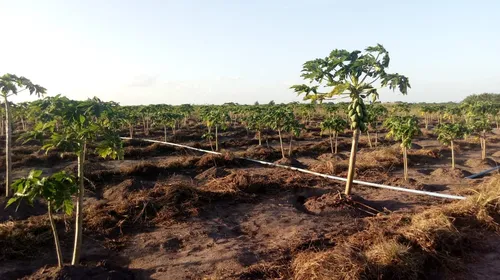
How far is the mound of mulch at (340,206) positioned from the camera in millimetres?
9898

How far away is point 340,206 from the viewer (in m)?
10.0

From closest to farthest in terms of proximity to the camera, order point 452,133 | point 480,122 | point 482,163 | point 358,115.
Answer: point 358,115 → point 452,133 → point 482,163 → point 480,122

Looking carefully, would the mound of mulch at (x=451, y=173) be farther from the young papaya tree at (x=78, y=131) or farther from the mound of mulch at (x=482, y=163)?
the young papaya tree at (x=78, y=131)

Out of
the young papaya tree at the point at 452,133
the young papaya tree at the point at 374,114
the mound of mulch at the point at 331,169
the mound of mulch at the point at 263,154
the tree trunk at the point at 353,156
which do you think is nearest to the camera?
the tree trunk at the point at 353,156

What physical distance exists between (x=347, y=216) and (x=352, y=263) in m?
3.98

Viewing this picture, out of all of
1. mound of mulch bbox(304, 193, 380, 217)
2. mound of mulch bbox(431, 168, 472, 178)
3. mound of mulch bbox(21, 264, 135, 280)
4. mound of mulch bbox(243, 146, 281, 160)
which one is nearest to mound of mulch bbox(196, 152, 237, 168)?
mound of mulch bbox(243, 146, 281, 160)

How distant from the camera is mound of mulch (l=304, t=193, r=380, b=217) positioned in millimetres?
9898

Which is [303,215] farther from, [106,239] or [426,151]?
[426,151]

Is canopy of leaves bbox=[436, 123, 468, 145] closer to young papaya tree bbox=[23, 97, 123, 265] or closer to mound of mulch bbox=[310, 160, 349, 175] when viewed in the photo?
mound of mulch bbox=[310, 160, 349, 175]

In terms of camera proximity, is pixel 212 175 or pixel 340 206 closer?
pixel 340 206

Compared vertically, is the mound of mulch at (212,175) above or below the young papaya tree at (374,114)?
below

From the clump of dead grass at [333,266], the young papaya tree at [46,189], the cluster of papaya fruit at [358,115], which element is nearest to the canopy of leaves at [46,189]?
the young papaya tree at [46,189]

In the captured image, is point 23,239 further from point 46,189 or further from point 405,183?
point 405,183

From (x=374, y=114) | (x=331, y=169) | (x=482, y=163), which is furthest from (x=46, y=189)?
(x=374, y=114)
